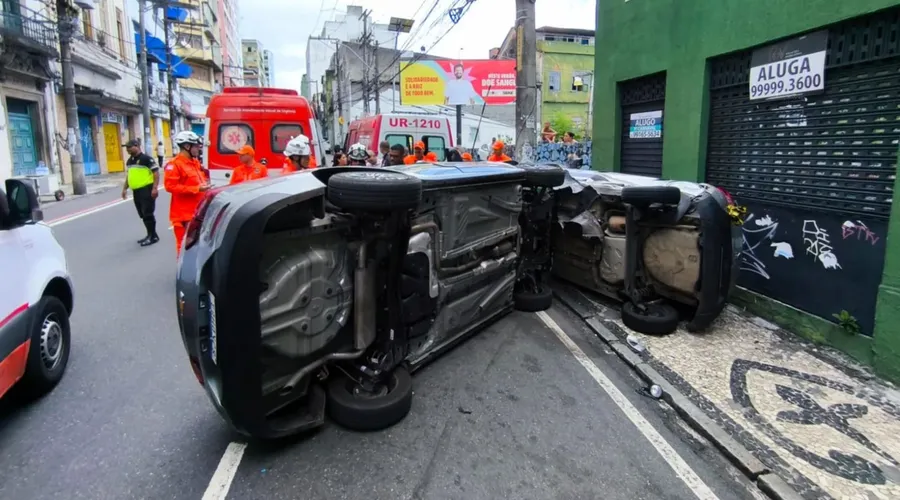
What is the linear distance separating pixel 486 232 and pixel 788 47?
3881 millimetres

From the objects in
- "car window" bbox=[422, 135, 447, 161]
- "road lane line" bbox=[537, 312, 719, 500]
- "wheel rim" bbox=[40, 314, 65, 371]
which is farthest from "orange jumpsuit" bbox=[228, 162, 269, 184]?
"car window" bbox=[422, 135, 447, 161]

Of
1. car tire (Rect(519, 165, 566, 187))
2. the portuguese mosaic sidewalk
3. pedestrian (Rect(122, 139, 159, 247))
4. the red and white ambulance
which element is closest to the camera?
the portuguese mosaic sidewalk

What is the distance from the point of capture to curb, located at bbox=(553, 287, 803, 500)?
312 cm

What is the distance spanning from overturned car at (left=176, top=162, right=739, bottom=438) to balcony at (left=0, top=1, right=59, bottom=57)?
20538mm

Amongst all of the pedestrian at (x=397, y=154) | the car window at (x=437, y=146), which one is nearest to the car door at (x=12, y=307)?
the pedestrian at (x=397, y=154)

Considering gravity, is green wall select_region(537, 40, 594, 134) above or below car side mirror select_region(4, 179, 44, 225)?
above

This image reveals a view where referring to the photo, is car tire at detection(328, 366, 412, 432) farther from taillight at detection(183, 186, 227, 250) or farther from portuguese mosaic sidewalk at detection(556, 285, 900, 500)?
portuguese mosaic sidewalk at detection(556, 285, 900, 500)

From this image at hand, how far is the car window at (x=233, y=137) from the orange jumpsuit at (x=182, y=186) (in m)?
2.66

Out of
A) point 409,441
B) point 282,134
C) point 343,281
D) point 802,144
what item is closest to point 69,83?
point 282,134

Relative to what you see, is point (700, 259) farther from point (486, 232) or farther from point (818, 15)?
point (818, 15)

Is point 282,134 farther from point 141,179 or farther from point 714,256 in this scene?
point 714,256

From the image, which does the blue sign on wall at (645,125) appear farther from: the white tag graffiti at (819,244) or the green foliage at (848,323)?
the green foliage at (848,323)

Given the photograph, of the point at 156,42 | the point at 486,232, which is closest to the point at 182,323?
the point at 486,232

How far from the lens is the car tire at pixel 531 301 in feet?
20.3
